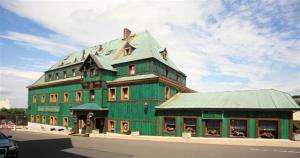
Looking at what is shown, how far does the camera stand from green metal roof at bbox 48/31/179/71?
3250cm

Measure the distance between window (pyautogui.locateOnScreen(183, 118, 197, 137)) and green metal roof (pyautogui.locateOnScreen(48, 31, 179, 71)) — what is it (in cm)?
877

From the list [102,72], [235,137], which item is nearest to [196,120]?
[235,137]

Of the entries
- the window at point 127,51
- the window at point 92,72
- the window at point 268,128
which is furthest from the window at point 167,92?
the window at point 268,128

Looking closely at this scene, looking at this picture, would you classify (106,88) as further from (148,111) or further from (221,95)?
(221,95)

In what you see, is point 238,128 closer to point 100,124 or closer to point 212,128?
point 212,128

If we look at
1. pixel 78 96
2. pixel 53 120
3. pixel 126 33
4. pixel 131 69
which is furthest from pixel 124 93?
pixel 53 120

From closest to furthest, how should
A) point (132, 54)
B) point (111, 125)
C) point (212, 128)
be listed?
point (212, 128) < point (111, 125) < point (132, 54)

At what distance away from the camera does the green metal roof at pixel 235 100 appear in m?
23.6

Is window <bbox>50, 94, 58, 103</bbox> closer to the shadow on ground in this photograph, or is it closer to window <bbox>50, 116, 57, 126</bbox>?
window <bbox>50, 116, 57, 126</bbox>

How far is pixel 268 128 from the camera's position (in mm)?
23438

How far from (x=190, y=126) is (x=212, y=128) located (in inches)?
90.5

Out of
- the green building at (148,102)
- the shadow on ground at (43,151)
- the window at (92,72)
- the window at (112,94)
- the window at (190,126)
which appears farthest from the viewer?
the window at (92,72)

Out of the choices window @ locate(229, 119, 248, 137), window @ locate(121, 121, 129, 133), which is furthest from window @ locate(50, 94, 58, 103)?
window @ locate(229, 119, 248, 137)

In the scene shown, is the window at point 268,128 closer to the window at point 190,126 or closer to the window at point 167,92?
the window at point 190,126
